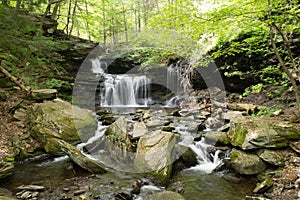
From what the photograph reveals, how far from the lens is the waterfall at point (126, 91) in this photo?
1258 cm

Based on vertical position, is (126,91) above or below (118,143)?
above

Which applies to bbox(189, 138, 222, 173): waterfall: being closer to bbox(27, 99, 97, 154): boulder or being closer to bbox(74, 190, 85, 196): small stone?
bbox(74, 190, 85, 196): small stone

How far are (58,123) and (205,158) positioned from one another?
4413 mm

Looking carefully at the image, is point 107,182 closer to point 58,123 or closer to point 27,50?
point 58,123

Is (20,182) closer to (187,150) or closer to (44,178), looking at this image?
(44,178)

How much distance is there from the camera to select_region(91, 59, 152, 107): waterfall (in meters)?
12.6

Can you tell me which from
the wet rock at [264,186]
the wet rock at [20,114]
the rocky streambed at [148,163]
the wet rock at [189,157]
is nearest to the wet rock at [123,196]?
the rocky streambed at [148,163]

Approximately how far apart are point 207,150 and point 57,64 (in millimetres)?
8974

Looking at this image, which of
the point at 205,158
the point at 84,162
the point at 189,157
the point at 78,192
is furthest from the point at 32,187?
the point at 205,158

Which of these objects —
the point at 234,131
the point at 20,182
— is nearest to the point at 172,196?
the point at 234,131

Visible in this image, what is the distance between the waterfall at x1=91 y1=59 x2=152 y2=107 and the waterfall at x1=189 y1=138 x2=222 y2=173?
24.3 ft

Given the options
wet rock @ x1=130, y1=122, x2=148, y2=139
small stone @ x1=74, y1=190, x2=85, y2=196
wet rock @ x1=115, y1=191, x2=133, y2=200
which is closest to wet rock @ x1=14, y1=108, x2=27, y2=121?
wet rock @ x1=130, y1=122, x2=148, y2=139

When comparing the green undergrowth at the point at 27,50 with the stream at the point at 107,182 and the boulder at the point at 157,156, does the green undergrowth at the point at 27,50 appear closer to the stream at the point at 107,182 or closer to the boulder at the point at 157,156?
the stream at the point at 107,182

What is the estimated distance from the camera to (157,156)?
478cm
